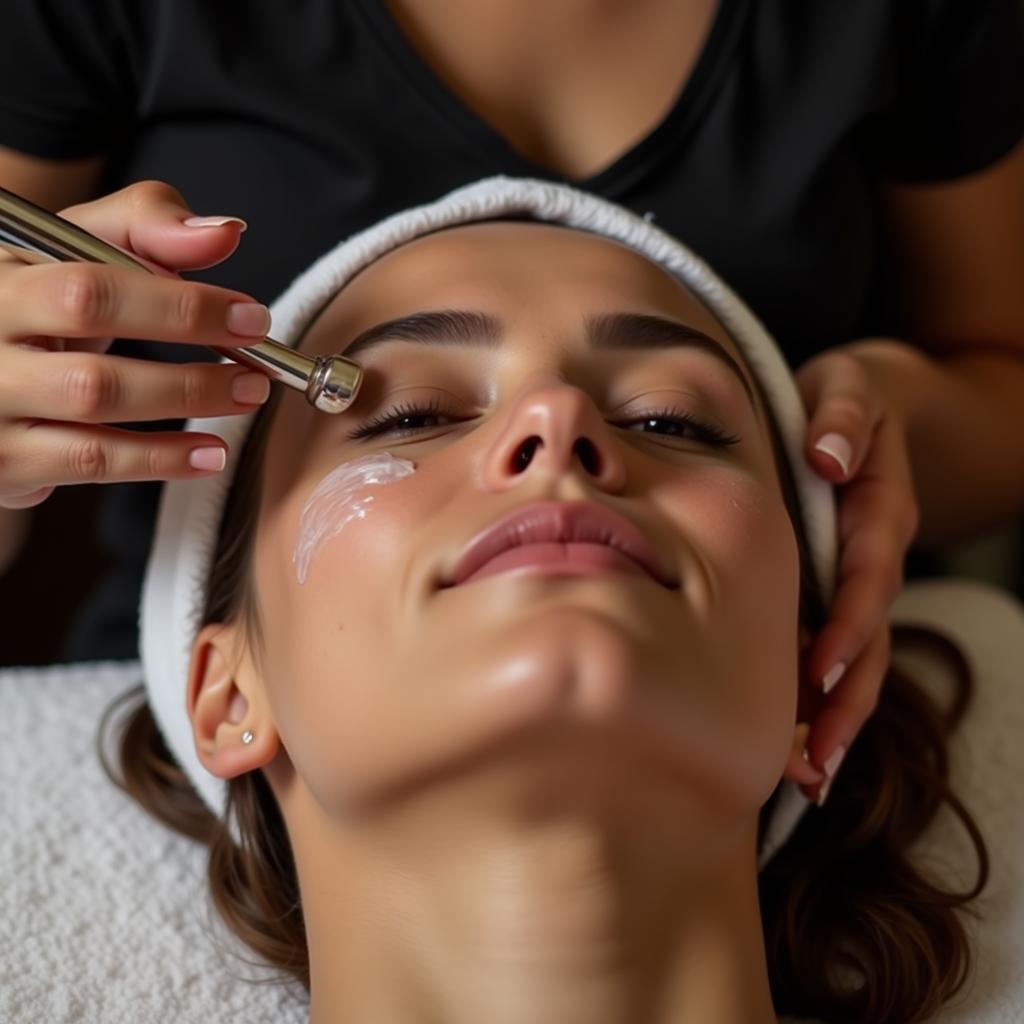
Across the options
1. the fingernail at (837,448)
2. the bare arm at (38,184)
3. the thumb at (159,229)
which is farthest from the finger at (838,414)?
the bare arm at (38,184)

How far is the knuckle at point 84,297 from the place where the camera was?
→ 0.69 meters

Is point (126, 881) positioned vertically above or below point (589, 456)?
below

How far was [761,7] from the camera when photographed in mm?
1068

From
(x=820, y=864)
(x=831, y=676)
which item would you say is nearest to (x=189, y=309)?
(x=831, y=676)

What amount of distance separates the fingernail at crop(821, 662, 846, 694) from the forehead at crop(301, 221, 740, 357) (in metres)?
0.23

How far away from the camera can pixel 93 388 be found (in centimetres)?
71

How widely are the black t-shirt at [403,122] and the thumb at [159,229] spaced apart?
222 mm

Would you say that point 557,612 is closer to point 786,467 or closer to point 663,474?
point 663,474

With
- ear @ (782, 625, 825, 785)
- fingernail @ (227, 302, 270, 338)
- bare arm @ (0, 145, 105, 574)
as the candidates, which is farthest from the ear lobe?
bare arm @ (0, 145, 105, 574)

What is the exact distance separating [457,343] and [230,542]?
0.23 m

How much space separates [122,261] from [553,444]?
0.85ft

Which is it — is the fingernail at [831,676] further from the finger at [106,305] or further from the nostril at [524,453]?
the finger at [106,305]

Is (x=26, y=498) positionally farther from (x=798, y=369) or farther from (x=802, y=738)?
(x=798, y=369)

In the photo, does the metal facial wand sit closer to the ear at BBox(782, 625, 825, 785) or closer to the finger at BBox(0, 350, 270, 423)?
the finger at BBox(0, 350, 270, 423)
